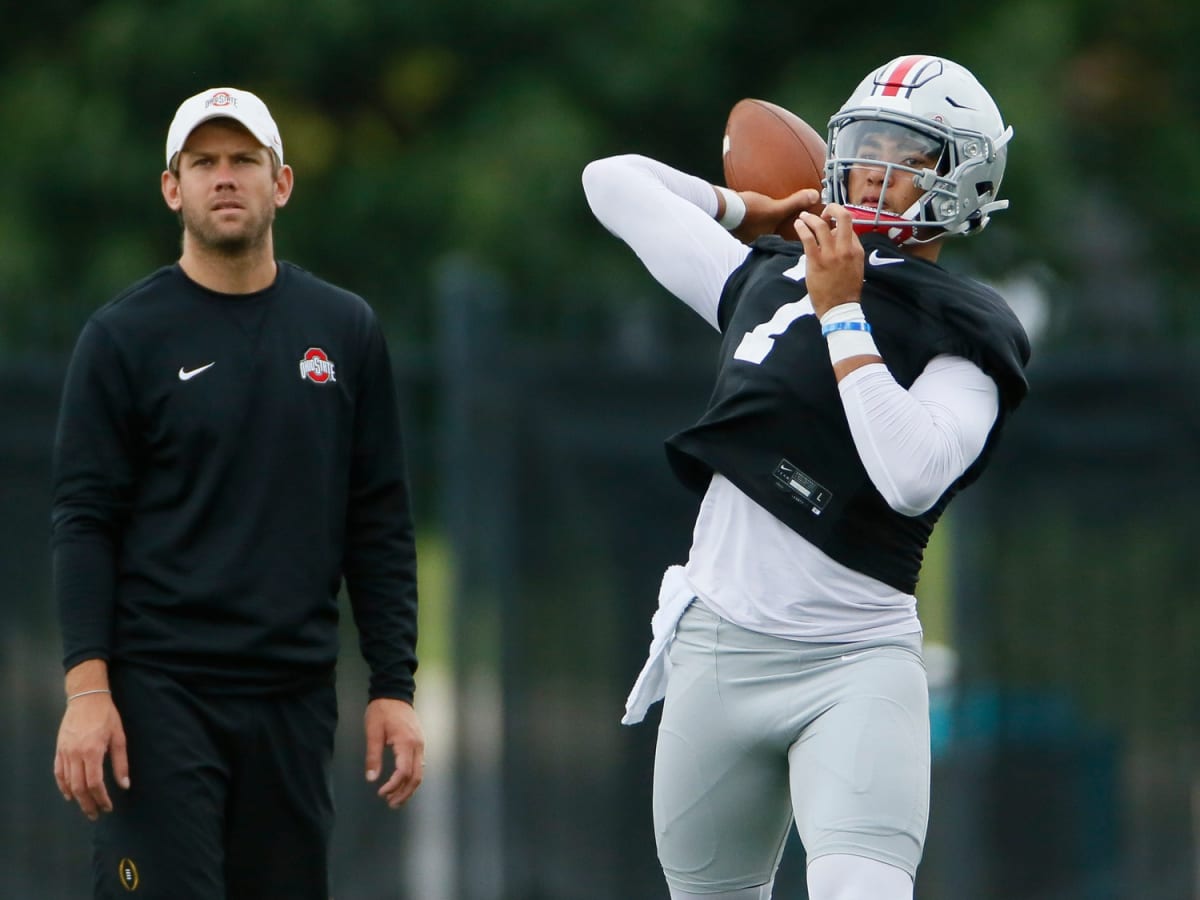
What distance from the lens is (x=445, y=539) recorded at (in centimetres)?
791

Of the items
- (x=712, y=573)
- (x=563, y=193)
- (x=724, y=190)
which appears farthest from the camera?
(x=563, y=193)

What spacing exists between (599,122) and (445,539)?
14.9ft

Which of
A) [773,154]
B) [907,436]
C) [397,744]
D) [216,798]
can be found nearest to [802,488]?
[907,436]

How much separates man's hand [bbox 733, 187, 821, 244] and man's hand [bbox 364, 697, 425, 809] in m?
1.27

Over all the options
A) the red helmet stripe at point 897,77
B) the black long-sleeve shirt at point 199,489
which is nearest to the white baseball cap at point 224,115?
the black long-sleeve shirt at point 199,489

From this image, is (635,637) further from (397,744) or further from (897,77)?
(897,77)

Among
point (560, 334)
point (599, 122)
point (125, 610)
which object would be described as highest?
point (599, 122)

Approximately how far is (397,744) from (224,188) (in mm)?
1219

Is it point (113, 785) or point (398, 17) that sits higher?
point (398, 17)

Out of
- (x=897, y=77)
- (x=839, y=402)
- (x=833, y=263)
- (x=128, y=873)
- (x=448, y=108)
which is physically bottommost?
(x=128, y=873)

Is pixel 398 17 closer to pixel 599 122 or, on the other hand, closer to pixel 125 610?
pixel 599 122

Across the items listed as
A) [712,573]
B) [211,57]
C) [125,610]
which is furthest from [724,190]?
[211,57]

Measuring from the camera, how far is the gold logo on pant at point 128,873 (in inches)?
154

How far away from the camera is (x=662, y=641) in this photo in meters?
4.01
